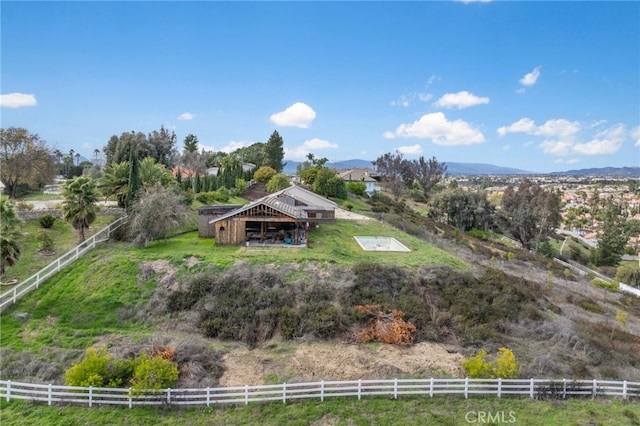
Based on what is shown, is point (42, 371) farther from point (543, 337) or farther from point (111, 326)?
point (543, 337)

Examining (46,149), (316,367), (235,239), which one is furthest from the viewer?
(46,149)

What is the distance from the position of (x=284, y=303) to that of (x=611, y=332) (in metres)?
15.8

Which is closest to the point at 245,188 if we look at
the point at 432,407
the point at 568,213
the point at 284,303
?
the point at 284,303

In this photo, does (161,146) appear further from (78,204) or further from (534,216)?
(534,216)

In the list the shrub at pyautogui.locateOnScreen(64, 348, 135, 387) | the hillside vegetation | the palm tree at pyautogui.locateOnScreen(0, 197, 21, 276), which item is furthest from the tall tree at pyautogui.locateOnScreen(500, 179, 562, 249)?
the palm tree at pyautogui.locateOnScreen(0, 197, 21, 276)

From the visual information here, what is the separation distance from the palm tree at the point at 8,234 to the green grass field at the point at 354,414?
821cm

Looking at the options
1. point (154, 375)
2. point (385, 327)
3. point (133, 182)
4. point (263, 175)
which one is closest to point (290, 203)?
point (133, 182)

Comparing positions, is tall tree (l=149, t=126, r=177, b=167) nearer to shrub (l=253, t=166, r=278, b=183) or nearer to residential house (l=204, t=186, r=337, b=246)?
shrub (l=253, t=166, r=278, b=183)

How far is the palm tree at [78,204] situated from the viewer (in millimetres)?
22125

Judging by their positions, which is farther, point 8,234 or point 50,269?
point 50,269

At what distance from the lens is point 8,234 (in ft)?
55.0

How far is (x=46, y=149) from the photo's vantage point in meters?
34.0

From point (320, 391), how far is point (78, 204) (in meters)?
18.5

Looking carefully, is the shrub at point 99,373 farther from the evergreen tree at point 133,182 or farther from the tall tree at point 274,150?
the tall tree at point 274,150
